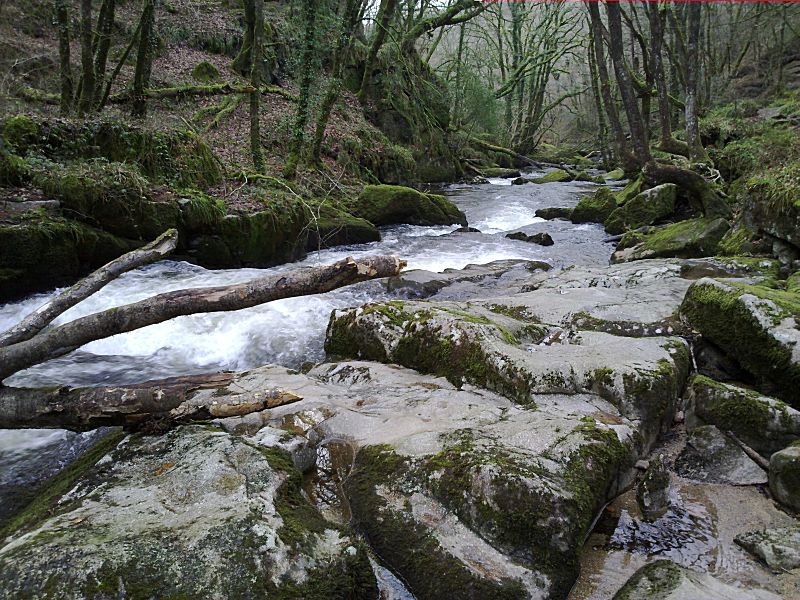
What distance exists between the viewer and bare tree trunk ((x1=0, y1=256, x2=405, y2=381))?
3.24 metres

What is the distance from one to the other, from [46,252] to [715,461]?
8162 mm

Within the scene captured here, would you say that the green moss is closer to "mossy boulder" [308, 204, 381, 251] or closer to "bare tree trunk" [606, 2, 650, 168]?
"mossy boulder" [308, 204, 381, 251]

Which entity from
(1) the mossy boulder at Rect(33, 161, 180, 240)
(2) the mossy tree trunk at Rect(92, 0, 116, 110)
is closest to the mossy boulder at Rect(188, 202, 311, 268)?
(1) the mossy boulder at Rect(33, 161, 180, 240)

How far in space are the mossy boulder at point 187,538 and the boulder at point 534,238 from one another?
9.62 metres

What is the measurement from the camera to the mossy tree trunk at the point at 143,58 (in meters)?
10.2

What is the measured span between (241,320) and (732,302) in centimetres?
550

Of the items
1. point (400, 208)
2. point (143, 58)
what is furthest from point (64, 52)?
point (400, 208)

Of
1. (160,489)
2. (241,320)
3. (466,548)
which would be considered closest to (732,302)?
(466,548)

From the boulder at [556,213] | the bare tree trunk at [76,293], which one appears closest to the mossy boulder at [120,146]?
the bare tree trunk at [76,293]

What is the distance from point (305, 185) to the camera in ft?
40.4

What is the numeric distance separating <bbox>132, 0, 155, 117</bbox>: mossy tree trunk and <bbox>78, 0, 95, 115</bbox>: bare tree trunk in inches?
43.9

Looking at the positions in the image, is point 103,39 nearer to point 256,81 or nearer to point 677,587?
point 256,81

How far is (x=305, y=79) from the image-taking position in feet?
38.7

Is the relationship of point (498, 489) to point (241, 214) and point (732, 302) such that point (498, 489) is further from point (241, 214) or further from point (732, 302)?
point (241, 214)
